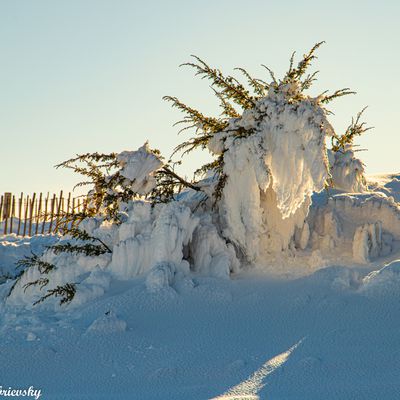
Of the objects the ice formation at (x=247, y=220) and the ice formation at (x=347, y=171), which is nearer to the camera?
the ice formation at (x=247, y=220)

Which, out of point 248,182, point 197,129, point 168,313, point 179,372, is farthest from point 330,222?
point 179,372

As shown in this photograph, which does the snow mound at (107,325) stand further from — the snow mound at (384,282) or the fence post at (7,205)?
the fence post at (7,205)

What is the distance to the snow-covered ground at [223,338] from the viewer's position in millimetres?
5594

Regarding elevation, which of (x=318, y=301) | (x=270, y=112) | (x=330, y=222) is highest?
(x=270, y=112)

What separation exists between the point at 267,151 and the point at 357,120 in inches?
74.0

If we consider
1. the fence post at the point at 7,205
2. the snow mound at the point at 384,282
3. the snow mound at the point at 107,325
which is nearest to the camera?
the snow mound at the point at 107,325

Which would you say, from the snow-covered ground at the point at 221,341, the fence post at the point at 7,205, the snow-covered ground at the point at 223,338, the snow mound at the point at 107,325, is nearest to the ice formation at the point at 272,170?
the snow-covered ground at the point at 223,338

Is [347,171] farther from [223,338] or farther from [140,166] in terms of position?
[223,338]

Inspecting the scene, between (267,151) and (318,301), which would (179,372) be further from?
(267,151)

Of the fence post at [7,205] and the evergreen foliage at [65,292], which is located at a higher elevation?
the fence post at [7,205]

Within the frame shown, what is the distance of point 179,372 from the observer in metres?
5.88

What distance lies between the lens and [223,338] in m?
6.61

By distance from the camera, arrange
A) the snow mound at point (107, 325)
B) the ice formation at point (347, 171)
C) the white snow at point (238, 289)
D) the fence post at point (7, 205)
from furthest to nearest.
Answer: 1. the fence post at point (7, 205)
2. the ice formation at point (347, 171)
3. the snow mound at point (107, 325)
4. the white snow at point (238, 289)

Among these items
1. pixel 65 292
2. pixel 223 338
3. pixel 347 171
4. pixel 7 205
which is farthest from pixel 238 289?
pixel 7 205
